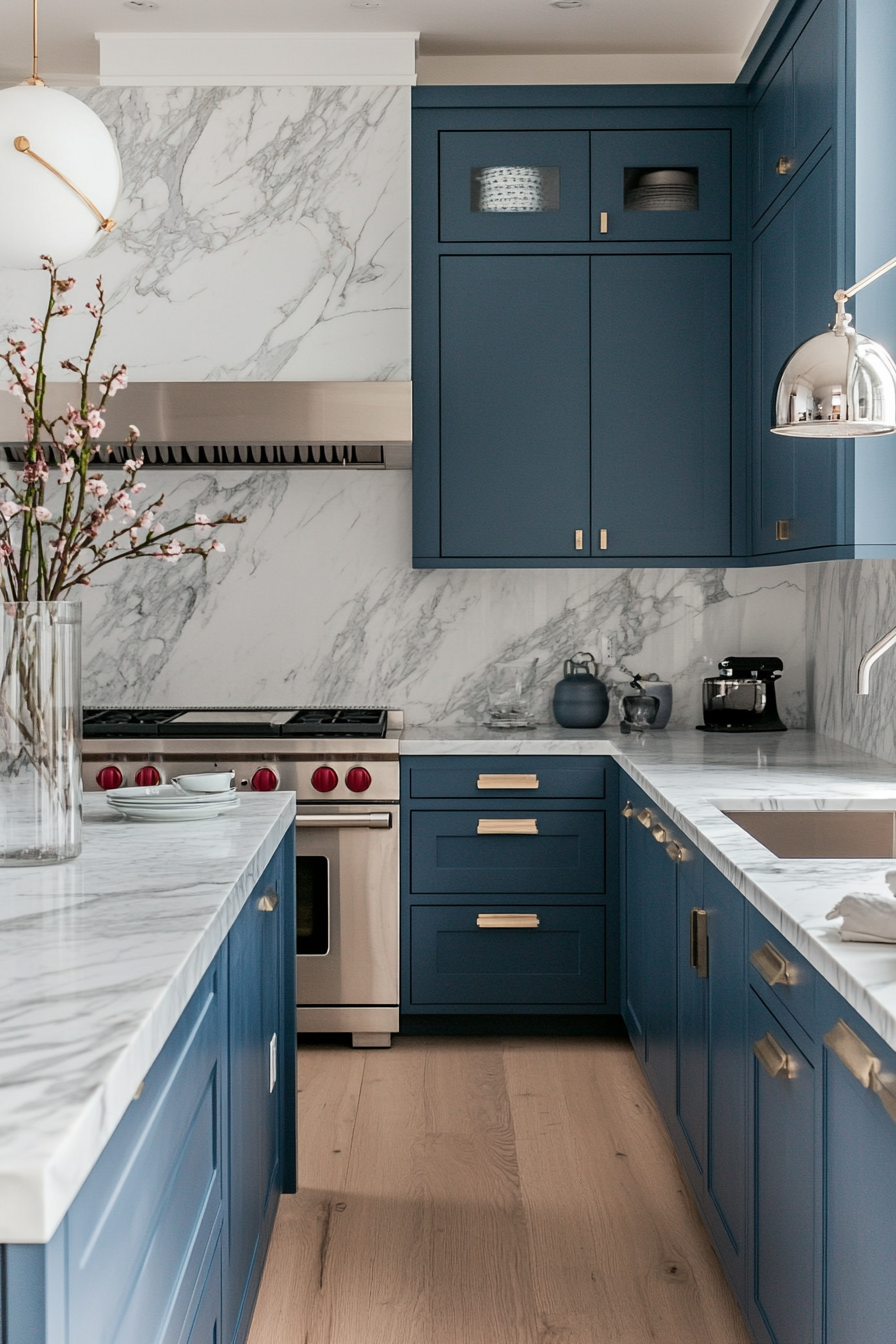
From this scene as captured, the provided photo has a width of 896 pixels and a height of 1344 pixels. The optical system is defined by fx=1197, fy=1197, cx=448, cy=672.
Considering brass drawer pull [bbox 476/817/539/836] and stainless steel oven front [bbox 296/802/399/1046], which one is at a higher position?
brass drawer pull [bbox 476/817/539/836]

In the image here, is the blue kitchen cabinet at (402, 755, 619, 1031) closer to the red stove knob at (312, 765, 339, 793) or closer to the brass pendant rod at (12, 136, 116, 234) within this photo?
the red stove knob at (312, 765, 339, 793)

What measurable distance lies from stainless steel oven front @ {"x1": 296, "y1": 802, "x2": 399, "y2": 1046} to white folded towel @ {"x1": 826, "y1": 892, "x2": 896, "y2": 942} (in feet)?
7.06

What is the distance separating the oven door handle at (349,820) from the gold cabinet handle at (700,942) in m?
1.32

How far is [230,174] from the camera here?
3.64 m

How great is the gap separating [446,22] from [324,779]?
228 centimetres

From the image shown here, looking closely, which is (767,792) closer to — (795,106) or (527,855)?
(527,855)

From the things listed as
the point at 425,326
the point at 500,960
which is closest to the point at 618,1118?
the point at 500,960

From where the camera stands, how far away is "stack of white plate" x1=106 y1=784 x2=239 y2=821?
6.84 feet

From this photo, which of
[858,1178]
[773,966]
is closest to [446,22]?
[773,966]

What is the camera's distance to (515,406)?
3709 millimetres

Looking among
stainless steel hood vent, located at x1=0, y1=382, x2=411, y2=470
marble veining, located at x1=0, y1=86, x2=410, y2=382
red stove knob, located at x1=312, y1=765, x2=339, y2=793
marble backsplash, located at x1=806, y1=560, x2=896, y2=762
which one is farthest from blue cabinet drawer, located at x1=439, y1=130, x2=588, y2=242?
red stove knob, located at x1=312, y1=765, x2=339, y2=793

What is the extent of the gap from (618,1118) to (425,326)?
235 cm

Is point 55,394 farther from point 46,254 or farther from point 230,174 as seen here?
point 46,254

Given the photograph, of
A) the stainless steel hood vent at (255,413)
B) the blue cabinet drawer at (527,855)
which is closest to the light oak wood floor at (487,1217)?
the blue cabinet drawer at (527,855)
